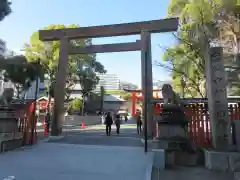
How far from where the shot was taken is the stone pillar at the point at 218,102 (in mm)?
7000

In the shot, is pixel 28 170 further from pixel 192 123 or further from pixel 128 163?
pixel 192 123

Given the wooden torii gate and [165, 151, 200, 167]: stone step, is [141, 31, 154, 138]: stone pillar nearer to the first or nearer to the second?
the wooden torii gate

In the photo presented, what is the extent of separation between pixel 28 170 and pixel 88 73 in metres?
24.8

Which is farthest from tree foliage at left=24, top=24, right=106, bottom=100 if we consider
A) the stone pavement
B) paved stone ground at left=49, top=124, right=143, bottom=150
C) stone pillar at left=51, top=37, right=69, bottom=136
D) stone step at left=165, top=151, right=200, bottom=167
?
stone step at left=165, top=151, right=200, bottom=167

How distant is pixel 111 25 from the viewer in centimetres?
1259

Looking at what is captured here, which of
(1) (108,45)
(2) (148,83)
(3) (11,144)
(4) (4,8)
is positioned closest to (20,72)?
(4) (4,8)

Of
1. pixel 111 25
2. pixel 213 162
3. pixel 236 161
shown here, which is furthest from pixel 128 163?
pixel 111 25

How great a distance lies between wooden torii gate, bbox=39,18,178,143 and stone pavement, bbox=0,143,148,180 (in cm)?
316

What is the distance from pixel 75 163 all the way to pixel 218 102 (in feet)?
15.1

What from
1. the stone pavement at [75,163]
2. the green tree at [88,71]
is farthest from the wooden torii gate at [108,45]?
the green tree at [88,71]

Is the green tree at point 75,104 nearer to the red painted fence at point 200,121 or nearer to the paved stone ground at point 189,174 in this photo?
the red painted fence at point 200,121

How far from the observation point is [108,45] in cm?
1314

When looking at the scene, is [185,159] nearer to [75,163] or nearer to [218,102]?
[218,102]

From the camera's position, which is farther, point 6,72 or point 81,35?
point 6,72
